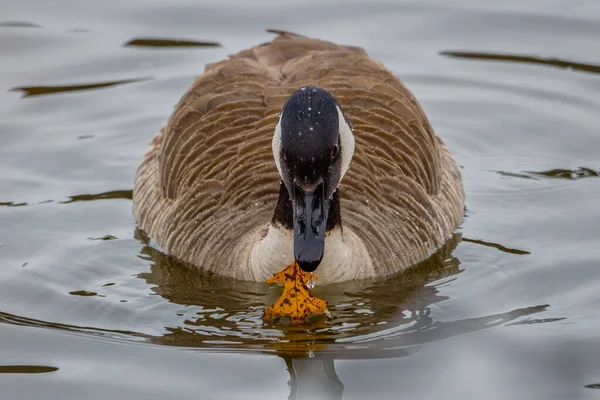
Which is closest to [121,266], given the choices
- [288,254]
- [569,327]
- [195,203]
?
[195,203]

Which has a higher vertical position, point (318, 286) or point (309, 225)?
point (309, 225)

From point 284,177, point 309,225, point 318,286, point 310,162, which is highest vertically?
point 310,162

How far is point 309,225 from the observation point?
919cm

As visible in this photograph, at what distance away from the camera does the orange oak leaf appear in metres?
9.70

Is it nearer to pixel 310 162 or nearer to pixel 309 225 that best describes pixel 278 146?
pixel 310 162

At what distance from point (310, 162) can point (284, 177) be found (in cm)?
42

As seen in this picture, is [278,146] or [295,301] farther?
[295,301]

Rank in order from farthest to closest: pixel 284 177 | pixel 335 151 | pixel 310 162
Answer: pixel 284 177 < pixel 335 151 < pixel 310 162

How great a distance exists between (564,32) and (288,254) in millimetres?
7488

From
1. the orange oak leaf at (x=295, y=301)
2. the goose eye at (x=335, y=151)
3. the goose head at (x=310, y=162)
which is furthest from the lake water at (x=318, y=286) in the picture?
the goose eye at (x=335, y=151)

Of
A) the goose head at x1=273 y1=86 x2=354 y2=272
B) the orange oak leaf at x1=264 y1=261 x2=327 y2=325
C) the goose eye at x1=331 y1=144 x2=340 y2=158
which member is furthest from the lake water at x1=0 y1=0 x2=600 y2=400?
the goose eye at x1=331 y1=144 x2=340 y2=158

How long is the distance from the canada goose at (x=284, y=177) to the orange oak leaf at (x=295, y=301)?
18 cm

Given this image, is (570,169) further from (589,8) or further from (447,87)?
(589,8)

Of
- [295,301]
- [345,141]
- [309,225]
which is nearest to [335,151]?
[345,141]
